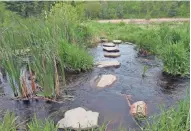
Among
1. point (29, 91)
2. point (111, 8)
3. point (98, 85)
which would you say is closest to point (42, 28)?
point (29, 91)

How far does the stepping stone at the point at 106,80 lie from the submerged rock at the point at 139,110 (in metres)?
1.20

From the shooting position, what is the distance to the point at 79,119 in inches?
177

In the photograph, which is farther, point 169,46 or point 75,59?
point 75,59

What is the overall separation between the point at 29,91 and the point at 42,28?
127 centimetres

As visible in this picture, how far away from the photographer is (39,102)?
527cm

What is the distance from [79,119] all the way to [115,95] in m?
1.39

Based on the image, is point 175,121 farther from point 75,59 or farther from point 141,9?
point 141,9

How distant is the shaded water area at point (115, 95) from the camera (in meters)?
4.88

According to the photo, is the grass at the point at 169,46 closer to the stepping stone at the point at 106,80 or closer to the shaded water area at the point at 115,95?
the shaded water area at the point at 115,95

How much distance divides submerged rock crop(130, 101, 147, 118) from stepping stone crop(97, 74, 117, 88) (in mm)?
1202

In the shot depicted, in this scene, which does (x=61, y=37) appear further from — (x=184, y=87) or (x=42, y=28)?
(x=184, y=87)

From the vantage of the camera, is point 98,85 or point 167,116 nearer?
point 167,116

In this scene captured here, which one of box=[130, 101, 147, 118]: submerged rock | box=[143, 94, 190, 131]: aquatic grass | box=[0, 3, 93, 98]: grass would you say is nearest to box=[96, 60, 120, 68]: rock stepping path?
box=[0, 3, 93, 98]: grass

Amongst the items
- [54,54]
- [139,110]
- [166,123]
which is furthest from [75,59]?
[166,123]
